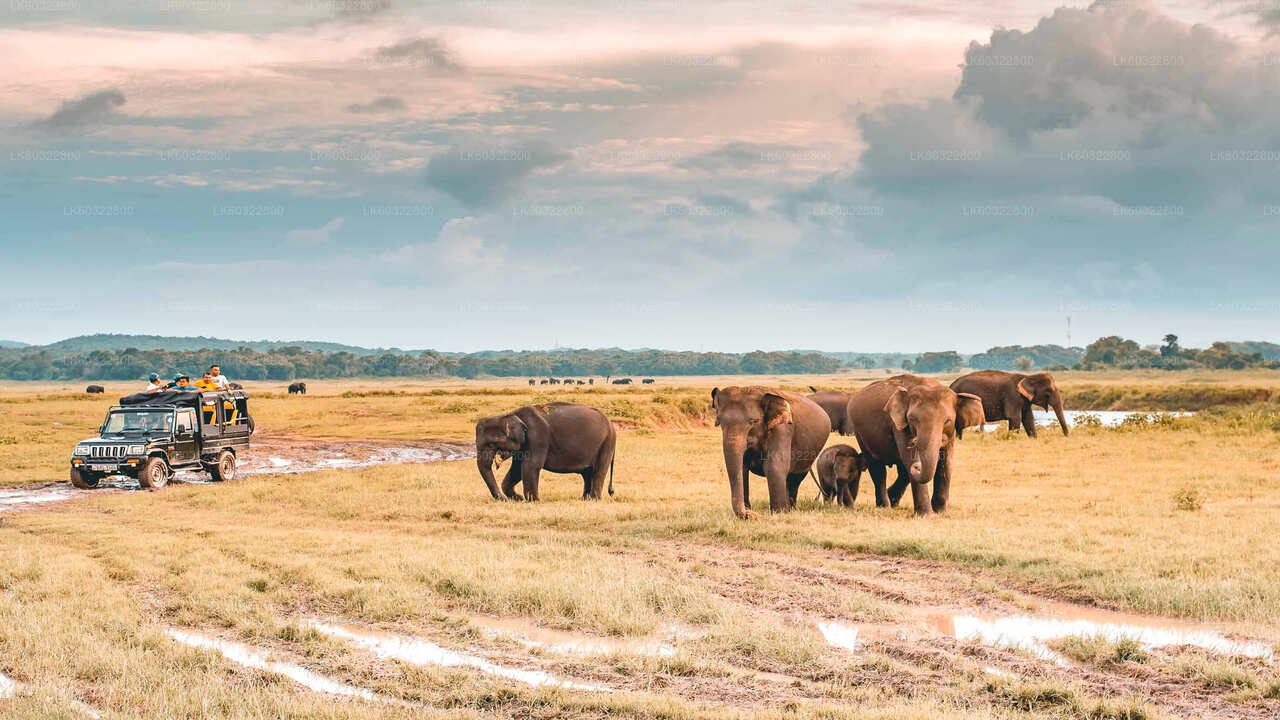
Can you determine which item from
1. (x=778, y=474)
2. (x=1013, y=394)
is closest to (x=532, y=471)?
(x=778, y=474)

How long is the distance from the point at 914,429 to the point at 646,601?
8.32 metres

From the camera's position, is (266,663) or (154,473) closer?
(266,663)

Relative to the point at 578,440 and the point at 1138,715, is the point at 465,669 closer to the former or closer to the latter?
the point at 1138,715

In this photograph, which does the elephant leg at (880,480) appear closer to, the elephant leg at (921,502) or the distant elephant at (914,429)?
the distant elephant at (914,429)

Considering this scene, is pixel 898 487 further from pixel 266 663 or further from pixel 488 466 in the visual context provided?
pixel 266 663

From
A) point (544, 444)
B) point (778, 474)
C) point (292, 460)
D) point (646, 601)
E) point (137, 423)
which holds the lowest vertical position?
point (292, 460)

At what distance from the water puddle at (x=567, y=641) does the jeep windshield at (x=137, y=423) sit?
20.8 metres

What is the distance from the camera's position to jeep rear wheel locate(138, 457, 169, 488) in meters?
29.7

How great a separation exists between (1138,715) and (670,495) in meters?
17.3

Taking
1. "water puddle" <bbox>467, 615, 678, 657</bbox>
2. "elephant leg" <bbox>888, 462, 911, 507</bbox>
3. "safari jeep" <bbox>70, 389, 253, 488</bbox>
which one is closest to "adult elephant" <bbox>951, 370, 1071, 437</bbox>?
"elephant leg" <bbox>888, 462, 911, 507</bbox>

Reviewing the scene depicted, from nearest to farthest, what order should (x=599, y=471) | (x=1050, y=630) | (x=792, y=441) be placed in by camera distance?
(x=1050, y=630) < (x=792, y=441) < (x=599, y=471)

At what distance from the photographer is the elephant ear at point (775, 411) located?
67.7 feet

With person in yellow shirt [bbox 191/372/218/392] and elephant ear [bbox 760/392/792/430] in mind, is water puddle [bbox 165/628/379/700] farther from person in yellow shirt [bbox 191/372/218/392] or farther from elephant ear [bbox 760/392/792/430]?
person in yellow shirt [bbox 191/372/218/392]

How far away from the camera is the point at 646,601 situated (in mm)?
13773
